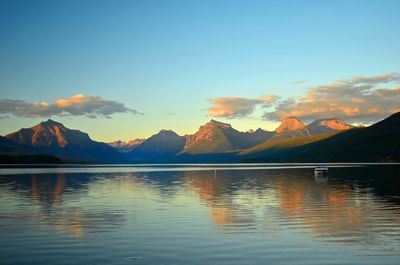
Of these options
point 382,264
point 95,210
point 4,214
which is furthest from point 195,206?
point 382,264

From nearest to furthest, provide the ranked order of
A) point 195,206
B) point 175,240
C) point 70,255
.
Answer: point 70,255
point 175,240
point 195,206

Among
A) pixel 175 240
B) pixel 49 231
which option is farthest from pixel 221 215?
pixel 49 231

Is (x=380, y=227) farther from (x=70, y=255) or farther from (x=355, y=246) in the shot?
(x=70, y=255)

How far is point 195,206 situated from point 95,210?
12.9 meters

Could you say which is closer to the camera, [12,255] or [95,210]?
[12,255]

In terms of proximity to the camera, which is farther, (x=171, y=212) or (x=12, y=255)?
(x=171, y=212)

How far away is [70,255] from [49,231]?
1082 centimetres

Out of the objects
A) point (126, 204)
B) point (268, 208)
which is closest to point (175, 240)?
point (268, 208)

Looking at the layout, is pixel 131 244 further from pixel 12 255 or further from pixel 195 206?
pixel 195 206

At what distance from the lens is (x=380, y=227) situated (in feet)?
131

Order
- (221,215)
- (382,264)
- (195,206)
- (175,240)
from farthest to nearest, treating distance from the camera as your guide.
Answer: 1. (195,206)
2. (221,215)
3. (175,240)
4. (382,264)

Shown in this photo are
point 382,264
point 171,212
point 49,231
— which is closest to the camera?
point 382,264

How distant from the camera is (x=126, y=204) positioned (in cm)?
6266

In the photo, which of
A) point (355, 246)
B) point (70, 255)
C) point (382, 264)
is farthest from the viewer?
point (355, 246)
